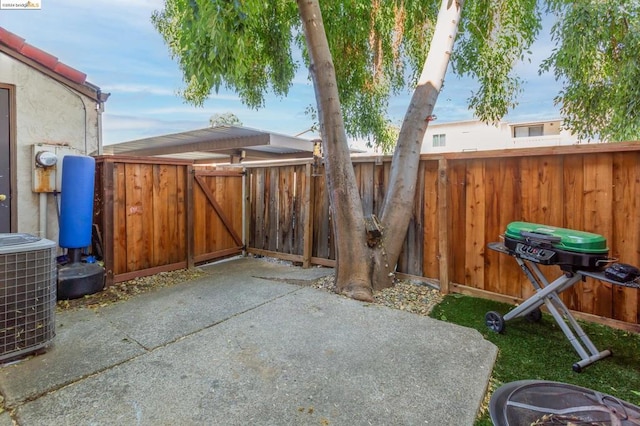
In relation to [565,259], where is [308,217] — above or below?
above

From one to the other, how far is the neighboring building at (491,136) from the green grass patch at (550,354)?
51.3 ft

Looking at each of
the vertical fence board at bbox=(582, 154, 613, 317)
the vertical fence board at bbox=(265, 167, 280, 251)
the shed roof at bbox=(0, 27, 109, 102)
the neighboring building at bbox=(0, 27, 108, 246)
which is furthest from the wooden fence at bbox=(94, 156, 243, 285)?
the vertical fence board at bbox=(582, 154, 613, 317)

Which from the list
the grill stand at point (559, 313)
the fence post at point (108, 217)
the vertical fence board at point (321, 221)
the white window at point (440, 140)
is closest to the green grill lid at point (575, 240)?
the grill stand at point (559, 313)

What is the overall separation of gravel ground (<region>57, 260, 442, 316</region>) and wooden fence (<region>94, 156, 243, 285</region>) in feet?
0.59

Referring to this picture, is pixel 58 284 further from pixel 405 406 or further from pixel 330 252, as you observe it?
pixel 405 406

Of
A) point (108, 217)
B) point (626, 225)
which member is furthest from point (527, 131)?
point (108, 217)

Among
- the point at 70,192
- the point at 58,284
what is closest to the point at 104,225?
the point at 70,192

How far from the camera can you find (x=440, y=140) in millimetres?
22531

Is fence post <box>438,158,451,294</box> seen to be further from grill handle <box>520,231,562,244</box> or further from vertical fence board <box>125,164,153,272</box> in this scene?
vertical fence board <box>125,164,153,272</box>

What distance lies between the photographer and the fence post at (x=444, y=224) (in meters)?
3.83

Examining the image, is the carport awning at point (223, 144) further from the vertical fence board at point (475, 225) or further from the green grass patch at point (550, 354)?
the green grass patch at point (550, 354)

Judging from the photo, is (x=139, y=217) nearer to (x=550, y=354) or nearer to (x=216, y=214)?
(x=216, y=214)

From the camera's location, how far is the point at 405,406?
75.1 inches

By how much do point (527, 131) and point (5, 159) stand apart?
22500 millimetres
